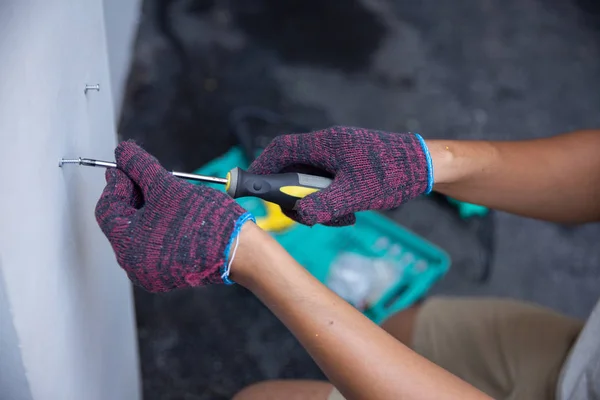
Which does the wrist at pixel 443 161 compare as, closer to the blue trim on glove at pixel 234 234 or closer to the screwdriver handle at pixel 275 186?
the screwdriver handle at pixel 275 186

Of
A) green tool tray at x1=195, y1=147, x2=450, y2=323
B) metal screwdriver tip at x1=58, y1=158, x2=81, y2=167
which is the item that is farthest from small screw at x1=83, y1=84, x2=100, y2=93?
green tool tray at x1=195, y1=147, x2=450, y2=323

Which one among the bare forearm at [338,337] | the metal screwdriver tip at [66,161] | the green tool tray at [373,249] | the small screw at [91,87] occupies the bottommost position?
the green tool tray at [373,249]

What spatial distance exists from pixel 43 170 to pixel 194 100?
1.13 m

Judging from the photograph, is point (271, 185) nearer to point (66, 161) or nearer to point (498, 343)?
point (66, 161)

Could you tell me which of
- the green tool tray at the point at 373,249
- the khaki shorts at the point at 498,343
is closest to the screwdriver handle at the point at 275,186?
the khaki shorts at the point at 498,343

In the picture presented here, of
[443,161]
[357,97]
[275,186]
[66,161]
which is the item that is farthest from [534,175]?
[357,97]

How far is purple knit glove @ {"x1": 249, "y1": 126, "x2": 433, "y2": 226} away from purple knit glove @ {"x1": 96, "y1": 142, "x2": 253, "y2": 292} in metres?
0.13

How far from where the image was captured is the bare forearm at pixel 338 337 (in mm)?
565

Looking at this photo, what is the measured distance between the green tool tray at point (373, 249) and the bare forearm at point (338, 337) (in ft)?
2.22

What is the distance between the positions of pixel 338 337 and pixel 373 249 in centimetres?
78

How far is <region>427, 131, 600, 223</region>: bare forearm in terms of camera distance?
821 mm

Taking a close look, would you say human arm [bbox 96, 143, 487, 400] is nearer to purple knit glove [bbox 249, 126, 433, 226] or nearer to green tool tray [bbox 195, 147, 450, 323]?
purple knit glove [bbox 249, 126, 433, 226]

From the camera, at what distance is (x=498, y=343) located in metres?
0.88

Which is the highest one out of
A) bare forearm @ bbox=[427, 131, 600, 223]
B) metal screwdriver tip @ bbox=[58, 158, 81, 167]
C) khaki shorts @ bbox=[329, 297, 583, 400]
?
metal screwdriver tip @ bbox=[58, 158, 81, 167]
